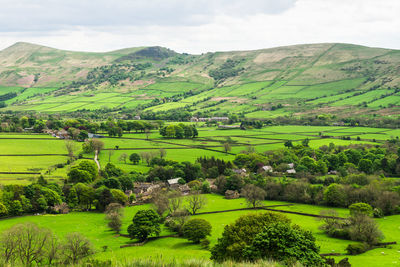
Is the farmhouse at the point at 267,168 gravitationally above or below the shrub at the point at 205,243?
above

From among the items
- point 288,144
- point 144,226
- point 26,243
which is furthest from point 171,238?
point 288,144

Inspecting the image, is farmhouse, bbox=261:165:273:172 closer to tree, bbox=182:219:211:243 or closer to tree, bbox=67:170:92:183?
tree, bbox=182:219:211:243

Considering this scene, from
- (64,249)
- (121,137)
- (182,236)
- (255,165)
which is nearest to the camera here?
(64,249)

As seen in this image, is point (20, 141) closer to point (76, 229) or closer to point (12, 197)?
point (12, 197)

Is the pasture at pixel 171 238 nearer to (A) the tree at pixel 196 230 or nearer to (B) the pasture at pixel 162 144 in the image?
(A) the tree at pixel 196 230

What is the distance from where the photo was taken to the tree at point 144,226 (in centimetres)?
4472

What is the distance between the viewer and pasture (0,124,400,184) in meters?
76.9

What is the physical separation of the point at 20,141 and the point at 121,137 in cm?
3339

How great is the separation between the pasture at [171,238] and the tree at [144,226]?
141 centimetres

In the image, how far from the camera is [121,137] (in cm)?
11956

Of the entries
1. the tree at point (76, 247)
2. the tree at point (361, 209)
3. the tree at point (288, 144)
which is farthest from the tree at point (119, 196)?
the tree at point (288, 144)

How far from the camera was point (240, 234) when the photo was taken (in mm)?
34281

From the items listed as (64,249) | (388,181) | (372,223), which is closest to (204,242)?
(64,249)

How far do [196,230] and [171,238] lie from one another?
5.18m
